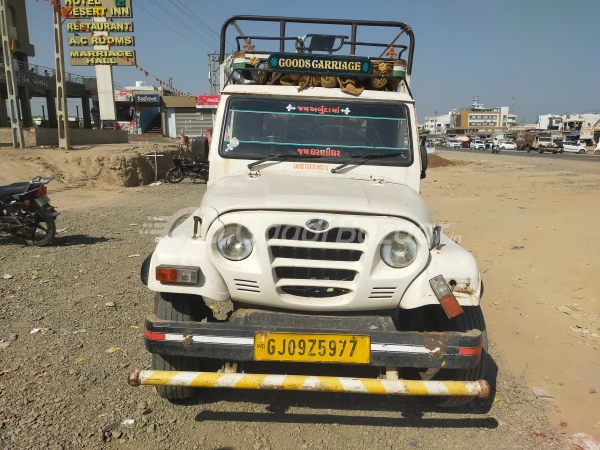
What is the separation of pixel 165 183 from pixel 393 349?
49.7 feet

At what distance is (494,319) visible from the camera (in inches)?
196

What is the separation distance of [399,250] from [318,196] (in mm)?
581

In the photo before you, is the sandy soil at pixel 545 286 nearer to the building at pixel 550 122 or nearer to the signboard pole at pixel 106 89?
the signboard pole at pixel 106 89

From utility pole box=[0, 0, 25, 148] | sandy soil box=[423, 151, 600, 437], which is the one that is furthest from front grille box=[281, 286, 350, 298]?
utility pole box=[0, 0, 25, 148]

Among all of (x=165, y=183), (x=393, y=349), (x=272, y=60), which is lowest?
(x=165, y=183)

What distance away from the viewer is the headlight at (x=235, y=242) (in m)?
2.78

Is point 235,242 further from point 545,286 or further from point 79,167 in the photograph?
point 79,167

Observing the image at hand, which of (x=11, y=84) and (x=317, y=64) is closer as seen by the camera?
(x=317, y=64)

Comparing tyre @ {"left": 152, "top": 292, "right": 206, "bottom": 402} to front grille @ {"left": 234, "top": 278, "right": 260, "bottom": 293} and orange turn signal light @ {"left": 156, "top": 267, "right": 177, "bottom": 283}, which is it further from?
front grille @ {"left": 234, "top": 278, "right": 260, "bottom": 293}

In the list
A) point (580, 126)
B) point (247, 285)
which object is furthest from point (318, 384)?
point (580, 126)

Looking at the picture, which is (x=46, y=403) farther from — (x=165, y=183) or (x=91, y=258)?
(x=165, y=183)

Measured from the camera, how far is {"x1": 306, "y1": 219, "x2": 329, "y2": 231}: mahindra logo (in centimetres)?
273

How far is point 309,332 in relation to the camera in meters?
2.66

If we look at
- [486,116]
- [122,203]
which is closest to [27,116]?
[122,203]
